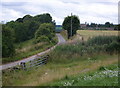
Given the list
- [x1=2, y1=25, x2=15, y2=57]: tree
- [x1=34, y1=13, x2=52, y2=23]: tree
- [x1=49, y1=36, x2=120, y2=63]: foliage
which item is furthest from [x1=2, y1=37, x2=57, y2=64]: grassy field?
[x1=34, y1=13, x2=52, y2=23]: tree

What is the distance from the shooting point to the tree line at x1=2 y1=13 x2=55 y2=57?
34.0 metres

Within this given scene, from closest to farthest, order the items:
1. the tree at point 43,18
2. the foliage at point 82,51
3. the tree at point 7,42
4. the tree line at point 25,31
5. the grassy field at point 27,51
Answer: the foliage at point 82,51 < the grassy field at point 27,51 < the tree at point 7,42 < the tree line at point 25,31 < the tree at point 43,18

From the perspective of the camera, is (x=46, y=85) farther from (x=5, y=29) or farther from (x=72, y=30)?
(x=72, y=30)

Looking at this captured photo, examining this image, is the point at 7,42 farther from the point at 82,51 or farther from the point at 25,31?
the point at 25,31

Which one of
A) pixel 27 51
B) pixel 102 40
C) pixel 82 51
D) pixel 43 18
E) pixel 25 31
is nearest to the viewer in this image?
pixel 82 51

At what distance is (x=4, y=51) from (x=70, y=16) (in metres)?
22.1

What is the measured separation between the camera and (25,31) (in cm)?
7531

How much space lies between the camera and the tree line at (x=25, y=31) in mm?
33969

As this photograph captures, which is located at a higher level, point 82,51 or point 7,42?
point 82,51

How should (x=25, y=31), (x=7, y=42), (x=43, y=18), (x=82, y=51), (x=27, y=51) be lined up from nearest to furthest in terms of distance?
(x=82, y=51) → (x=27, y=51) → (x=7, y=42) → (x=25, y=31) → (x=43, y=18)

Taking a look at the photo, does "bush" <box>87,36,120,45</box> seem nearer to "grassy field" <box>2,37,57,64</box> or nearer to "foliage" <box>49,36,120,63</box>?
"foliage" <box>49,36,120,63</box>

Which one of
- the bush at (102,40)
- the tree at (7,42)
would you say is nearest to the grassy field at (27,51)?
the tree at (7,42)

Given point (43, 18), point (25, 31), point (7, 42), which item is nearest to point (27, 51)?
point (7, 42)

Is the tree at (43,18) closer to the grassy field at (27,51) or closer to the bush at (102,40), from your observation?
the grassy field at (27,51)
